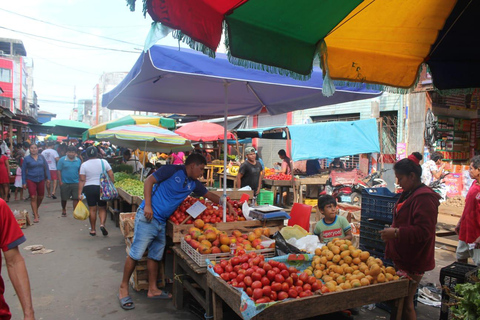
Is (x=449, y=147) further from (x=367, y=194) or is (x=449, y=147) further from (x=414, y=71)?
(x=414, y=71)

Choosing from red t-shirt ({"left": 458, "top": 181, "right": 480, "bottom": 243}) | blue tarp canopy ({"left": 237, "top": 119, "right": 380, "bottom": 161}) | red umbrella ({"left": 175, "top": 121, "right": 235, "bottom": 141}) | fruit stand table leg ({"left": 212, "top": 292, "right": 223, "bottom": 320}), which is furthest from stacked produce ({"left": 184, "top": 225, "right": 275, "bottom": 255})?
red umbrella ({"left": 175, "top": 121, "right": 235, "bottom": 141})

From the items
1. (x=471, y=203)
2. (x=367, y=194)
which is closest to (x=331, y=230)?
(x=367, y=194)

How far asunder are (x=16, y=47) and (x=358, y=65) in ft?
186

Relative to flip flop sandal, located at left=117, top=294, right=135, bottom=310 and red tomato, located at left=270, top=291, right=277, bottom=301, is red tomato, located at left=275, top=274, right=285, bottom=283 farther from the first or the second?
flip flop sandal, located at left=117, top=294, right=135, bottom=310

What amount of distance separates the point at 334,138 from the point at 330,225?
8200mm

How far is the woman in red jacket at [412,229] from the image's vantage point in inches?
132

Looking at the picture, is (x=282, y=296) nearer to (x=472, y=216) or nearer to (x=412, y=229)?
(x=412, y=229)

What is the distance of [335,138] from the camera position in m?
12.4

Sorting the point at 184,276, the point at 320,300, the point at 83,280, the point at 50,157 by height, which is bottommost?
the point at 83,280

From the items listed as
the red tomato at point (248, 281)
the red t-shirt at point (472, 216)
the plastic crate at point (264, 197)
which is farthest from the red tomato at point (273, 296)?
the plastic crate at point (264, 197)

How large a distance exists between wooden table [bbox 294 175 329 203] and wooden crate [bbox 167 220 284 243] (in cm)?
659

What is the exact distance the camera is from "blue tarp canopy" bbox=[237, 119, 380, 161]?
39.4 ft

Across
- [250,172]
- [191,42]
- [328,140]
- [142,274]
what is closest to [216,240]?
[142,274]

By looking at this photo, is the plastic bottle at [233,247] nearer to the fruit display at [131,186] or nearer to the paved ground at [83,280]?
the paved ground at [83,280]
